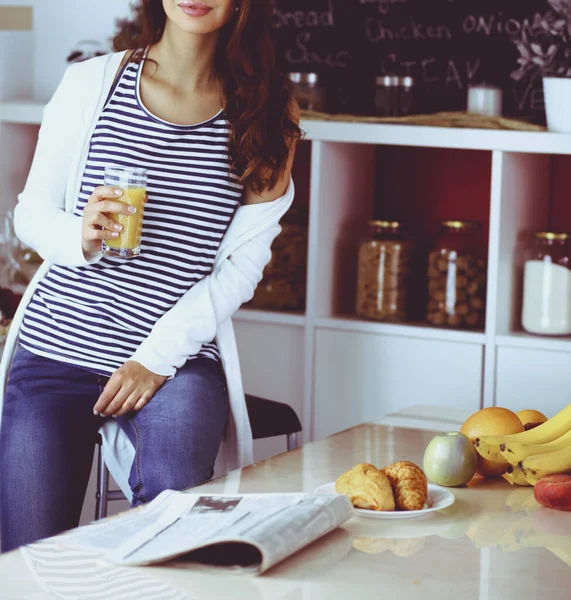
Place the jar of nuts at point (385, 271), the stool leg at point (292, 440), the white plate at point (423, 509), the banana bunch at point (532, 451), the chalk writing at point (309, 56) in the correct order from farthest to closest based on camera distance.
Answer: the chalk writing at point (309, 56) → the jar of nuts at point (385, 271) → the stool leg at point (292, 440) → the banana bunch at point (532, 451) → the white plate at point (423, 509)

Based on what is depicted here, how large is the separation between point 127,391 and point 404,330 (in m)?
0.91

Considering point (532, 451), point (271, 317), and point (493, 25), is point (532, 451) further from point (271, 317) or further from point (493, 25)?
point (493, 25)

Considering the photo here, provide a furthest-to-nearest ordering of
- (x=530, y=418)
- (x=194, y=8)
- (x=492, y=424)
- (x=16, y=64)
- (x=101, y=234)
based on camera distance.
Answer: (x=16, y=64)
(x=194, y=8)
(x=101, y=234)
(x=530, y=418)
(x=492, y=424)

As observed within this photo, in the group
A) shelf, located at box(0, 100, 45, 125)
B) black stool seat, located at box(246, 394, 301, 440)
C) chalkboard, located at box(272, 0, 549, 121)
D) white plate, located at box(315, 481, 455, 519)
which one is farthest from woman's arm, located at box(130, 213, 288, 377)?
shelf, located at box(0, 100, 45, 125)

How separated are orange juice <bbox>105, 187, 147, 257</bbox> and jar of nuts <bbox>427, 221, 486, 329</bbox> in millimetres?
937

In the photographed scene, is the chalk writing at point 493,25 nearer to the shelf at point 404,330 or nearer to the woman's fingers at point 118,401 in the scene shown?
the shelf at point 404,330

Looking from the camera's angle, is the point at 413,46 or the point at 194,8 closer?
the point at 194,8

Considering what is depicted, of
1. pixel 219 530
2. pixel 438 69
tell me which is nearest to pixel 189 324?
pixel 219 530

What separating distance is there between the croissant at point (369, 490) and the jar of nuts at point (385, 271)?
126cm

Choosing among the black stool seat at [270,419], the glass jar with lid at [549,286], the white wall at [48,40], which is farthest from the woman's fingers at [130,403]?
the white wall at [48,40]

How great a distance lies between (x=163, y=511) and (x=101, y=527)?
0.24 feet

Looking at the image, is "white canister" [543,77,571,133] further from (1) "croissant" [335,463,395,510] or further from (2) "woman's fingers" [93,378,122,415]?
(1) "croissant" [335,463,395,510]

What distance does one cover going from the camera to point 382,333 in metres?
2.46

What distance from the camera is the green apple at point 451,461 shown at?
1.34m
